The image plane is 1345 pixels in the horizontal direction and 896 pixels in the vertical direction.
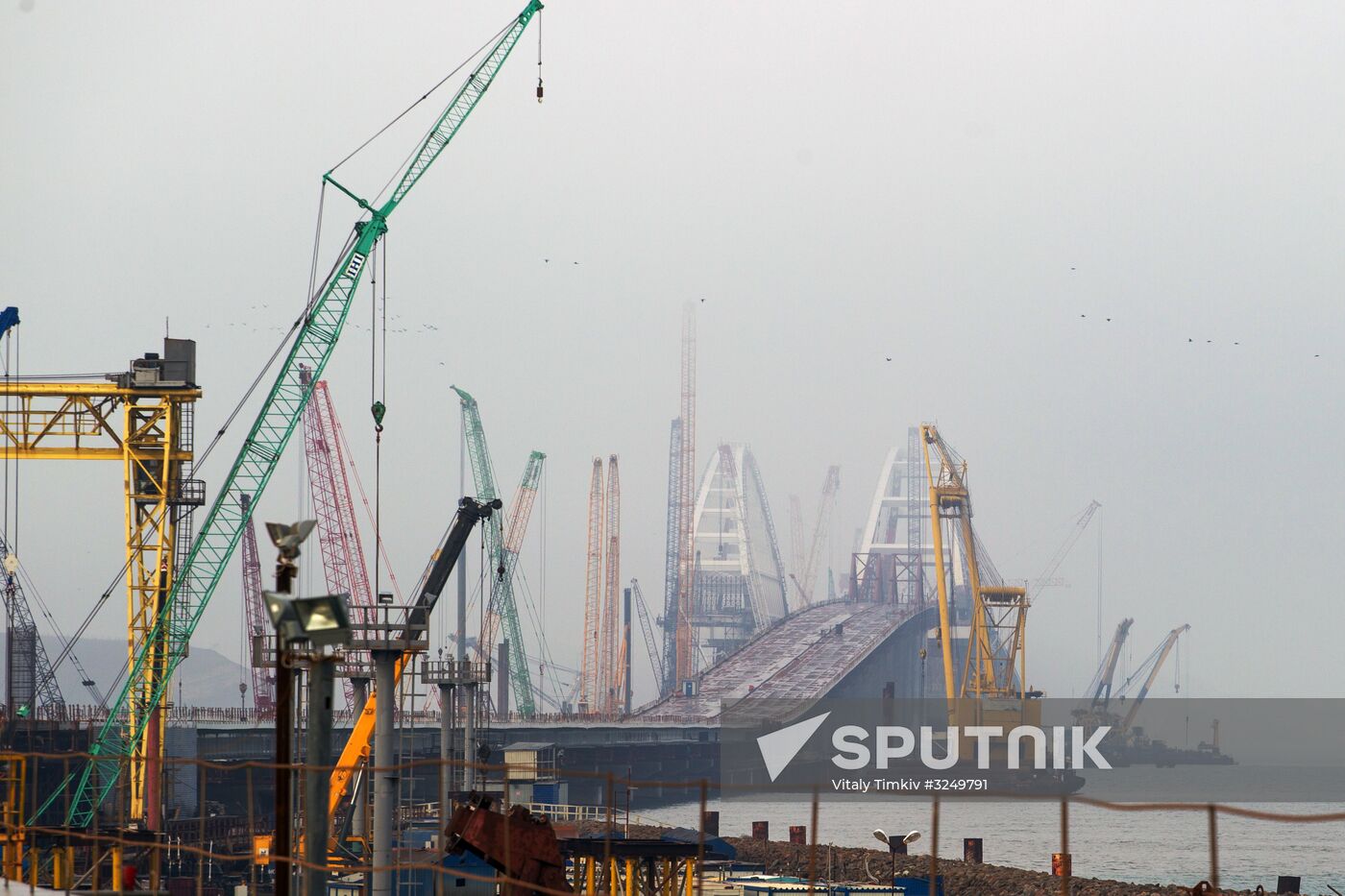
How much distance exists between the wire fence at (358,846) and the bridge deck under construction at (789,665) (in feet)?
274

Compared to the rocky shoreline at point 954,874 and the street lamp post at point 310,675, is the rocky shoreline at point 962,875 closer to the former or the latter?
the rocky shoreline at point 954,874

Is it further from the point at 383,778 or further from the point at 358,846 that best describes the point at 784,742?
the point at 383,778

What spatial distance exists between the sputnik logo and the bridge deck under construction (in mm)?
2563

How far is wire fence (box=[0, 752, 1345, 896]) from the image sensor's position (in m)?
15.9

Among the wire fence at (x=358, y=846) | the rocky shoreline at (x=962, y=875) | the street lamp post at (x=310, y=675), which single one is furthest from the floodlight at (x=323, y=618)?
the rocky shoreline at (x=962, y=875)

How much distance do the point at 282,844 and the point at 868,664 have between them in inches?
6173

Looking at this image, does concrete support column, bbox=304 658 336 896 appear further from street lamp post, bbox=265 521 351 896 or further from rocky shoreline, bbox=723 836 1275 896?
rocky shoreline, bbox=723 836 1275 896

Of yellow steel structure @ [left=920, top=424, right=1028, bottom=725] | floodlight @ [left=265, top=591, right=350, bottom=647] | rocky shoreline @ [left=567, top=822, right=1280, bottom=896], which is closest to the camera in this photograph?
floodlight @ [left=265, top=591, right=350, bottom=647]

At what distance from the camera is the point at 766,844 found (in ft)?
225

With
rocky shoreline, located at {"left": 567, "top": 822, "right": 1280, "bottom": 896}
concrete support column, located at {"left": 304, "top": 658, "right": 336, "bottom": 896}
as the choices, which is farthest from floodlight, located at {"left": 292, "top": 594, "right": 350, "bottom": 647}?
rocky shoreline, located at {"left": 567, "top": 822, "right": 1280, "bottom": 896}

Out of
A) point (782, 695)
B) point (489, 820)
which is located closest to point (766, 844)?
point (489, 820)

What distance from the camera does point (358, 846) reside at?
146 feet

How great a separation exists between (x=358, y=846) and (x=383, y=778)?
19665mm

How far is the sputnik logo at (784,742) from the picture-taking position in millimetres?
147500
